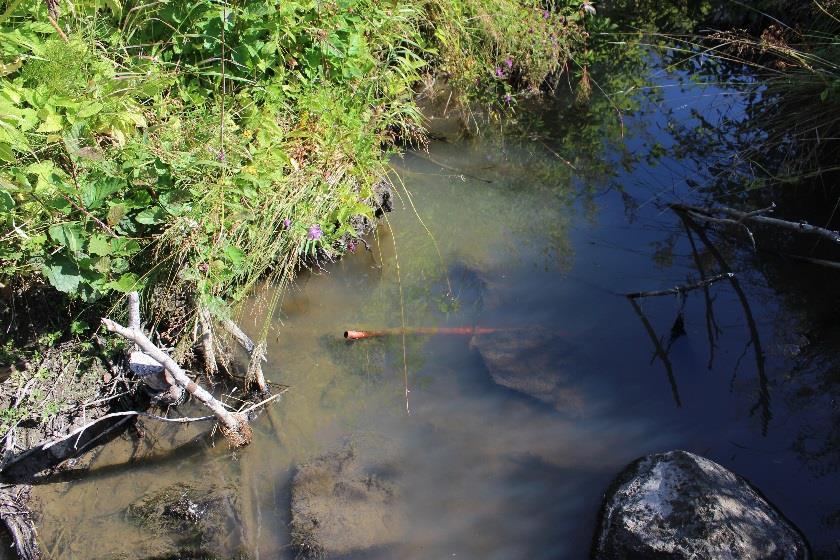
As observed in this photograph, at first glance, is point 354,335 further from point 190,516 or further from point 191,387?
point 190,516

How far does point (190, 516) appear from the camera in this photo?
3035mm

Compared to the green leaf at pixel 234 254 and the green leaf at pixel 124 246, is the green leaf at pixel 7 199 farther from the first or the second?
the green leaf at pixel 234 254

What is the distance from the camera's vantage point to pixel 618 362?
3654 mm

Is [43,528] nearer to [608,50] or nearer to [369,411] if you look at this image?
[369,411]

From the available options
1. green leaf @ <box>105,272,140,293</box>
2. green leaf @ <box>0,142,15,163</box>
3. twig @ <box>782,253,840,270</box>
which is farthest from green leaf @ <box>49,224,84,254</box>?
twig @ <box>782,253,840,270</box>

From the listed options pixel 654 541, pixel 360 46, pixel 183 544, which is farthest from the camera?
pixel 360 46

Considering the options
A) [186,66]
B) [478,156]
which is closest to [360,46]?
[186,66]

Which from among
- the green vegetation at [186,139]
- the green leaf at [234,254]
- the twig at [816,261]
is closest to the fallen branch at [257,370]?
the green vegetation at [186,139]

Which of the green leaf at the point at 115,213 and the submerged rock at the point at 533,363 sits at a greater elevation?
the green leaf at the point at 115,213

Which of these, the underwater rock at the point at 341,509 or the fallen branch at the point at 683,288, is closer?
the underwater rock at the point at 341,509

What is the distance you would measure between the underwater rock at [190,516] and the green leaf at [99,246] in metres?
1.06

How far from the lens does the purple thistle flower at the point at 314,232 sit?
3571 mm

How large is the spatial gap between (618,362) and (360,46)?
2177 mm

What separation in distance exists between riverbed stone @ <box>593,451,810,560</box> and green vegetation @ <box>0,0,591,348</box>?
187cm
